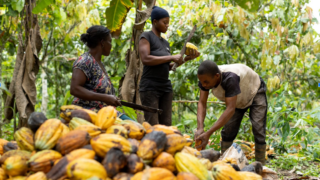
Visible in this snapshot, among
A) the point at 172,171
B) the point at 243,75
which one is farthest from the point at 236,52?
the point at 172,171

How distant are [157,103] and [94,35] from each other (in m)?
0.91

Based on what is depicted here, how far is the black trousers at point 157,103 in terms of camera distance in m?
2.71

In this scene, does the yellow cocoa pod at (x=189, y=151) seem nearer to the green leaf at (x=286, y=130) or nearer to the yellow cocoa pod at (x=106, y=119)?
the yellow cocoa pod at (x=106, y=119)

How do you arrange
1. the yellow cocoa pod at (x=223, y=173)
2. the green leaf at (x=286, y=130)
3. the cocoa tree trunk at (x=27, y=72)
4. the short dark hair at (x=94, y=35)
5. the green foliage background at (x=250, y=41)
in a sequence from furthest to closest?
the green foliage background at (x=250, y=41) → the green leaf at (x=286, y=130) → the cocoa tree trunk at (x=27, y=72) → the short dark hair at (x=94, y=35) → the yellow cocoa pod at (x=223, y=173)

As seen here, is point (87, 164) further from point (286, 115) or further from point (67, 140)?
point (286, 115)

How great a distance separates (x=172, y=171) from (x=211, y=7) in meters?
3.39

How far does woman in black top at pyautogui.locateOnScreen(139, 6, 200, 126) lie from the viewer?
2.69 m

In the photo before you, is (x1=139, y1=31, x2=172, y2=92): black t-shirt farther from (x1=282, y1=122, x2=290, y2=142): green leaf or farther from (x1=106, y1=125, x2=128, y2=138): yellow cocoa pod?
(x1=282, y1=122, x2=290, y2=142): green leaf

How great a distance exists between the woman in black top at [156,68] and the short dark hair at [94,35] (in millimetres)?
485

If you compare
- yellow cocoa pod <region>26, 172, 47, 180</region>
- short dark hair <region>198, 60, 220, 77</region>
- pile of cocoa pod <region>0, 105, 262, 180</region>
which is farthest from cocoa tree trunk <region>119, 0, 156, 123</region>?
yellow cocoa pod <region>26, 172, 47, 180</region>

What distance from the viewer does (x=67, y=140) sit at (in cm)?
125

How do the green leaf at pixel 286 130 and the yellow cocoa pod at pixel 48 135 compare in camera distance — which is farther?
the green leaf at pixel 286 130

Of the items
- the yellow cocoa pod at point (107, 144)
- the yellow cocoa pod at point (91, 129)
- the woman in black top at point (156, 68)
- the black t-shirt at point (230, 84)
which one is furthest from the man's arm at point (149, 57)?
the yellow cocoa pod at point (107, 144)

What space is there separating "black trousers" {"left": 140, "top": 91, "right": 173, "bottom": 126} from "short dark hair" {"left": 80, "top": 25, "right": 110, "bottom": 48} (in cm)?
71
